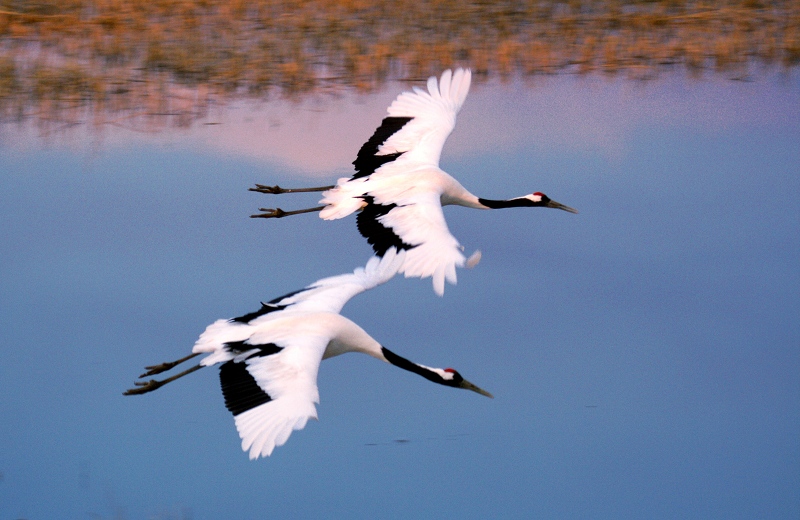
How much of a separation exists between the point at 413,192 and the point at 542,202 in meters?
1.20

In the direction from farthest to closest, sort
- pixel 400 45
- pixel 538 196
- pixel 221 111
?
pixel 400 45 → pixel 221 111 → pixel 538 196

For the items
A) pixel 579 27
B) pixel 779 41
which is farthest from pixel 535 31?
pixel 779 41

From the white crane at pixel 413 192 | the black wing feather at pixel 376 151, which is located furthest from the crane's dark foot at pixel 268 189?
the black wing feather at pixel 376 151

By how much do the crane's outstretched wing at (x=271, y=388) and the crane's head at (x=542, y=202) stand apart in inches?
83.9

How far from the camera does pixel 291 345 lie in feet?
16.4

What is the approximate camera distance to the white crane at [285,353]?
460 centimetres

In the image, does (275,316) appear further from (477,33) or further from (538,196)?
(477,33)

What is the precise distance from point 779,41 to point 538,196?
3164 mm

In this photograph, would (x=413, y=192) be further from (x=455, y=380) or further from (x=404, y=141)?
(x=455, y=380)

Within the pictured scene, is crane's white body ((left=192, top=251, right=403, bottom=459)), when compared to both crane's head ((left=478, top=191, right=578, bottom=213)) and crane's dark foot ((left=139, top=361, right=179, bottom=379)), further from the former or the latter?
crane's head ((left=478, top=191, right=578, bottom=213))

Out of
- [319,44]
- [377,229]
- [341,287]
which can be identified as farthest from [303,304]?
[319,44]

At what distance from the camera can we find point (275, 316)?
206 inches

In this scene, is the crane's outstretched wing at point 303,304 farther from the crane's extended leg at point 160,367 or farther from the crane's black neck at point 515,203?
the crane's black neck at point 515,203

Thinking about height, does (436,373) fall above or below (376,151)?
below
